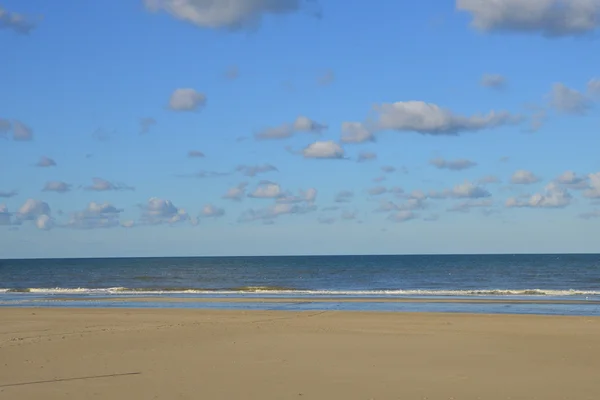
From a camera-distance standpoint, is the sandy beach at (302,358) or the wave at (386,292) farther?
the wave at (386,292)

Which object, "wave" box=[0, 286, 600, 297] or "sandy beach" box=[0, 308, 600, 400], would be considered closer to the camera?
"sandy beach" box=[0, 308, 600, 400]

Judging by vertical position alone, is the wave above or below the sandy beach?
above

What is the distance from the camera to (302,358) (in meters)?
15.0

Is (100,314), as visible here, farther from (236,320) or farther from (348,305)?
(348,305)

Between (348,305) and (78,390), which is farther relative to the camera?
(348,305)

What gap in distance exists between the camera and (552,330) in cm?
2083

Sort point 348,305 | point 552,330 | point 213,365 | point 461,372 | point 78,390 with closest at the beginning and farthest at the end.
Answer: point 78,390
point 461,372
point 213,365
point 552,330
point 348,305

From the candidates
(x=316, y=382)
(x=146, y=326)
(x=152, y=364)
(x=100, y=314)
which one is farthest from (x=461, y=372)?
(x=100, y=314)

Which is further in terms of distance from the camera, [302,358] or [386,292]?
[386,292]

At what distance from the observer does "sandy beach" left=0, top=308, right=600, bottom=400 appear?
1182cm

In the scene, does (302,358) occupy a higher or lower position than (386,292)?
lower

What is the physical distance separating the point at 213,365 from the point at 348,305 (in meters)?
20.0

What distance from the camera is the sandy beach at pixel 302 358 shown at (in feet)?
38.8

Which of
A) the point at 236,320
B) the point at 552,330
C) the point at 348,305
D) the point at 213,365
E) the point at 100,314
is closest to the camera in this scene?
the point at 213,365
